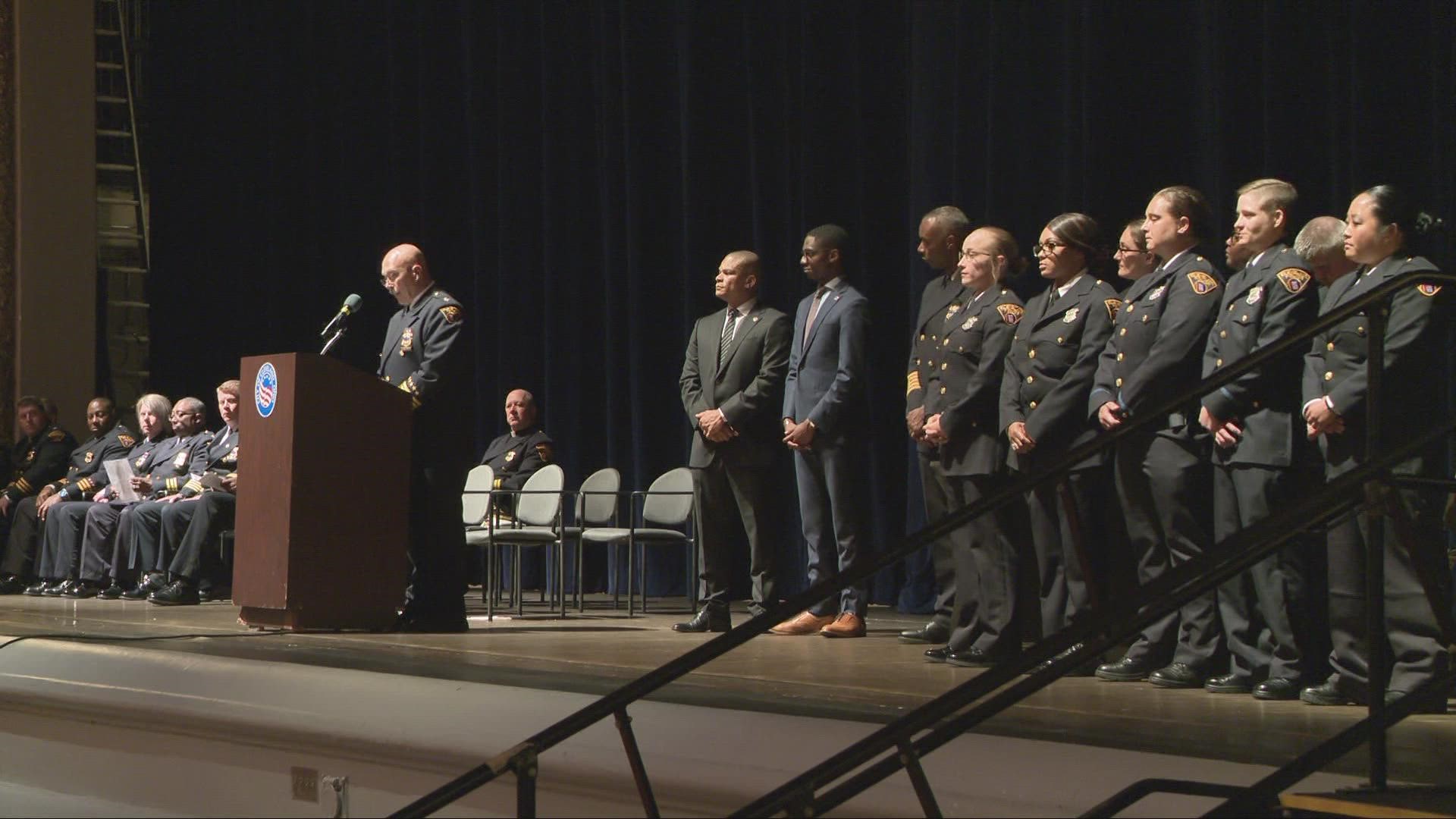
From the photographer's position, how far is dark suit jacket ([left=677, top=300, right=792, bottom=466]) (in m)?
5.53

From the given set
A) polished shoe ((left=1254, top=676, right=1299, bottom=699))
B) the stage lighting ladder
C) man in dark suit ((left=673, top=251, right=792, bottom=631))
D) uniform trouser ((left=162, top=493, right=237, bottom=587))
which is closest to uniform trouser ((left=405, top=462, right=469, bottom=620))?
man in dark suit ((left=673, top=251, right=792, bottom=631))

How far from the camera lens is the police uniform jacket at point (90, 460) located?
8797mm

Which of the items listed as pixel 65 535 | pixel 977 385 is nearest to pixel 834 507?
pixel 977 385

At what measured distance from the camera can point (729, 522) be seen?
570cm

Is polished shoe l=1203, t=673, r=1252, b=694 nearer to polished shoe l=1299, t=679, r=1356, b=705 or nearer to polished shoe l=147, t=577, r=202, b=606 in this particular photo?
polished shoe l=1299, t=679, r=1356, b=705

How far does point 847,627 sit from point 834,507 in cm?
44

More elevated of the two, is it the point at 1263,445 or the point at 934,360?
the point at 934,360

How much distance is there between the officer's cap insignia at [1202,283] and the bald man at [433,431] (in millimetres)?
2479

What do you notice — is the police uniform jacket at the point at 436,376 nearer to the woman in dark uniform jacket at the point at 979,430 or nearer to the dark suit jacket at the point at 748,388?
the dark suit jacket at the point at 748,388

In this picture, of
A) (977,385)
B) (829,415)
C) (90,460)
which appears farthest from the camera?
(90,460)

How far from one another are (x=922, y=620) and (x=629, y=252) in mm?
2966

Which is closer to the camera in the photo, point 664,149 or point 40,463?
point 664,149

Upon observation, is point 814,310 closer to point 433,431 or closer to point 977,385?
point 977,385

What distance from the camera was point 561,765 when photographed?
12.4 ft
